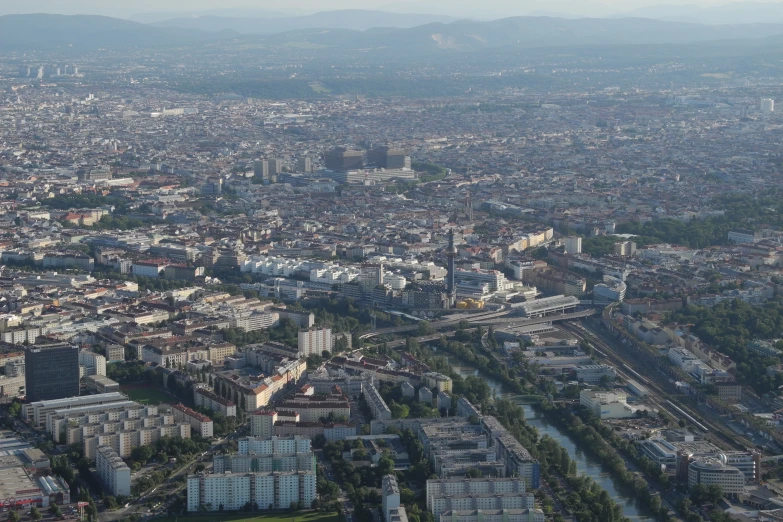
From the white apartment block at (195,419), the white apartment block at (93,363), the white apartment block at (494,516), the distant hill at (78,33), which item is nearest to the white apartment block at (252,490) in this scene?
the white apartment block at (494,516)

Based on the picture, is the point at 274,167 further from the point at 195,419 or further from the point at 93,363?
the point at 195,419

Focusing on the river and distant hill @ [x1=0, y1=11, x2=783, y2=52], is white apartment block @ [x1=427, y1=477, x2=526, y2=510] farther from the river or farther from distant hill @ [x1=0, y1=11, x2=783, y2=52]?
distant hill @ [x1=0, y1=11, x2=783, y2=52]

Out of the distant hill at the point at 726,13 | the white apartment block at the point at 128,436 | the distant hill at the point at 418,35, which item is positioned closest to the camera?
the white apartment block at the point at 128,436

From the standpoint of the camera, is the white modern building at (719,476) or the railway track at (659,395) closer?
the white modern building at (719,476)

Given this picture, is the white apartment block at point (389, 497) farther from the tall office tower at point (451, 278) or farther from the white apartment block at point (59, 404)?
the tall office tower at point (451, 278)

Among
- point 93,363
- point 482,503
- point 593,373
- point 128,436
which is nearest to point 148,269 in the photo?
point 93,363

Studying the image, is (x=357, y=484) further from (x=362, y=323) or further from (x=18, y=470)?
(x=362, y=323)
